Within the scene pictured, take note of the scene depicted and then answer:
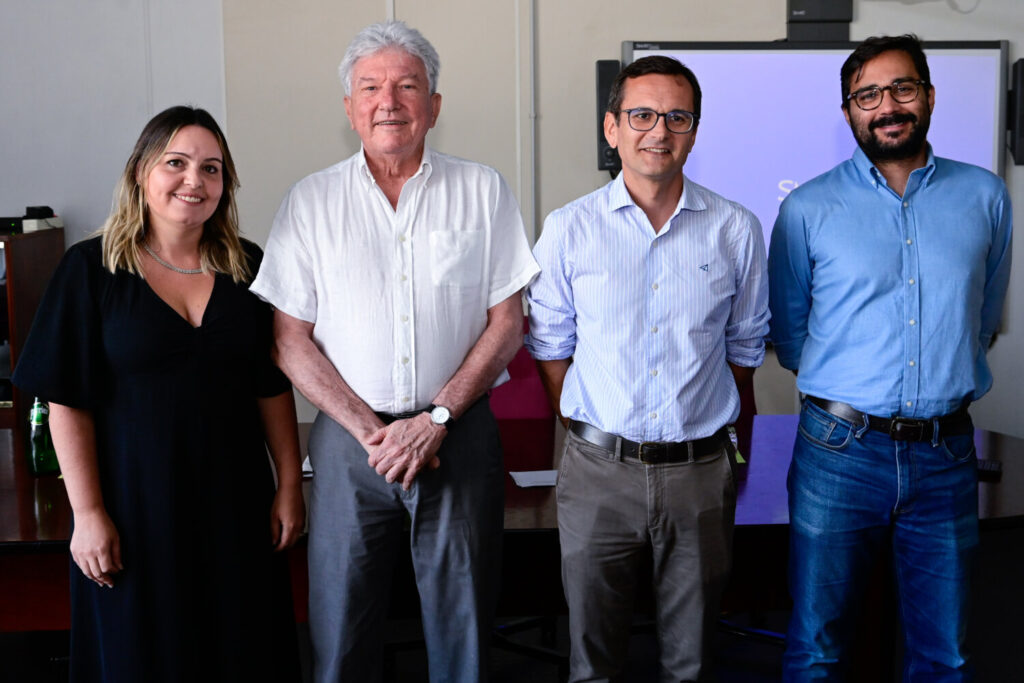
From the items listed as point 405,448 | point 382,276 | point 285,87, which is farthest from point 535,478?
point 285,87

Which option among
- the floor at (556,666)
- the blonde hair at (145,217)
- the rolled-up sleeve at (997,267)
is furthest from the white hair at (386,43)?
the floor at (556,666)

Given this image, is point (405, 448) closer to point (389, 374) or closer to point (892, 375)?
point (389, 374)

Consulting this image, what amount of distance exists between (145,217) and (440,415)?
2.40 feet

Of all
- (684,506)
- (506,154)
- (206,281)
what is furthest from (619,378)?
(506,154)

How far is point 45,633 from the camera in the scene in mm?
3234

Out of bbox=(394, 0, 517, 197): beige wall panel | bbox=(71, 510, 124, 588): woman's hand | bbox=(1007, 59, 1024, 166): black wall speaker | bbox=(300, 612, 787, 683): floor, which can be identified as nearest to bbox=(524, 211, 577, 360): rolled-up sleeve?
bbox=(71, 510, 124, 588): woman's hand

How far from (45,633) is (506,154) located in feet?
9.42

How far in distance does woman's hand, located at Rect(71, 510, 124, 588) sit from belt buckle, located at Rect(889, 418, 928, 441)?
1.64 meters

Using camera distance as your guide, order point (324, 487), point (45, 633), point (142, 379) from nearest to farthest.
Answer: point (142, 379)
point (324, 487)
point (45, 633)

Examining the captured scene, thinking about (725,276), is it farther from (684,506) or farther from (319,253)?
(319,253)

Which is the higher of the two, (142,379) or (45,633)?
(142,379)

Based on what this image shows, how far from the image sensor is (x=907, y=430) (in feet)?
6.48

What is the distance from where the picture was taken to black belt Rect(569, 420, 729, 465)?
6.24 feet

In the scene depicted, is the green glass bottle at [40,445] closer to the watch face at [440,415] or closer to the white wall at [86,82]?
the watch face at [440,415]
